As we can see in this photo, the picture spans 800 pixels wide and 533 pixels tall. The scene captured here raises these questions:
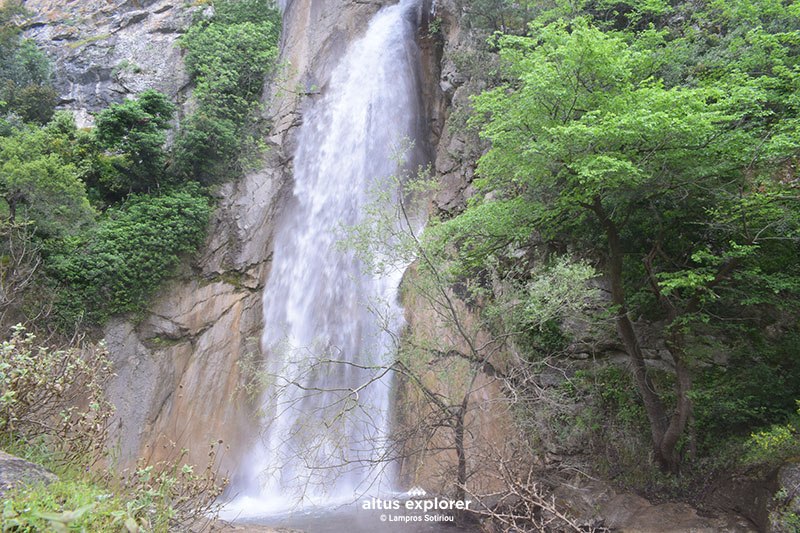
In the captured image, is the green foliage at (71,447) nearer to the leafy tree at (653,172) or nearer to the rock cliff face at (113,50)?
the leafy tree at (653,172)

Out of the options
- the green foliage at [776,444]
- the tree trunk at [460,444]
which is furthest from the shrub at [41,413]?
the green foliage at [776,444]

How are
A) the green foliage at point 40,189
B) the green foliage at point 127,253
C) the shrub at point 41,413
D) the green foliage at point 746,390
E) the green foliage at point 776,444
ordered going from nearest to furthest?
1. the shrub at point 41,413
2. the green foliage at point 776,444
3. the green foliage at point 746,390
4. the green foliage at point 40,189
5. the green foliage at point 127,253

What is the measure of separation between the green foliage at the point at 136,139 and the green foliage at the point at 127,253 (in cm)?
88

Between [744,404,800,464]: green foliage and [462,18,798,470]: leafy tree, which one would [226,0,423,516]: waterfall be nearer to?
[462,18,798,470]: leafy tree

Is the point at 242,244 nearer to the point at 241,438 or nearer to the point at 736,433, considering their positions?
the point at 241,438

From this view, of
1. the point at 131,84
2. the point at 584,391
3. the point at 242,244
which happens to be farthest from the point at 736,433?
the point at 131,84

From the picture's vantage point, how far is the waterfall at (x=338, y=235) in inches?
465

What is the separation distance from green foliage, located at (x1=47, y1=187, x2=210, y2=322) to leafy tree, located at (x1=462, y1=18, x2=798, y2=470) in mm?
10382

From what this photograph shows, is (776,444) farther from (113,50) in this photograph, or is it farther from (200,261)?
(113,50)

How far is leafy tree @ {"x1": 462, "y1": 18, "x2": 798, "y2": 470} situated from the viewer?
19.3 ft

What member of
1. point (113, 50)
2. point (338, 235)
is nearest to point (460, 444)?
point (338, 235)

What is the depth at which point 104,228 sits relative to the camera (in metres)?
13.9

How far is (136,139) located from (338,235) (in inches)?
296

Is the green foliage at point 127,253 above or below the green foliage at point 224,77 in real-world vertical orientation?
below
